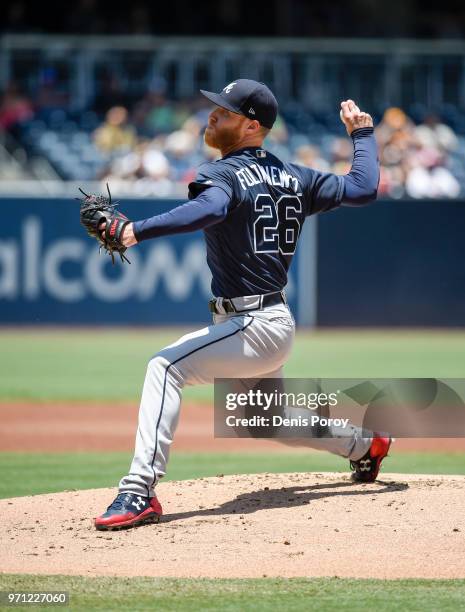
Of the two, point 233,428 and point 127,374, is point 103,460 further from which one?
point 127,374

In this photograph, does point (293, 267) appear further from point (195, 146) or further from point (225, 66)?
point (225, 66)

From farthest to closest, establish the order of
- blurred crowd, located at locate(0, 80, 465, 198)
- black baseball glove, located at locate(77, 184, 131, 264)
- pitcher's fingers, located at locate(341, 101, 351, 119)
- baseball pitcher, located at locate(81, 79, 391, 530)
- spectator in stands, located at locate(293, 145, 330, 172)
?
1. blurred crowd, located at locate(0, 80, 465, 198)
2. spectator in stands, located at locate(293, 145, 330, 172)
3. pitcher's fingers, located at locate(341, 101, 351, 119)
4. baseball pitcher, located at locate(81, 79, 391, 530)
5. black baseball glove, located at locate(77, 184, 131, 264)

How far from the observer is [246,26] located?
21.0 m

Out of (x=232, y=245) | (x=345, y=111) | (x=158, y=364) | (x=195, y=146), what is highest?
(x=195, y=146)

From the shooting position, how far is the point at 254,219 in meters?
4.91

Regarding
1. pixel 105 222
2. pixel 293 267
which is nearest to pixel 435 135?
pixel 293 267

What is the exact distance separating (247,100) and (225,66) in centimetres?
1331

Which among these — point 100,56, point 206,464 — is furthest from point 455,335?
point 206,464

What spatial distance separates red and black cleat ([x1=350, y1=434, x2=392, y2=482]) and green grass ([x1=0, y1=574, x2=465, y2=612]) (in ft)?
4.92

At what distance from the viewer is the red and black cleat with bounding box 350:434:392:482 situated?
221 inches

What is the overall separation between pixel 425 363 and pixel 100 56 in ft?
28.1

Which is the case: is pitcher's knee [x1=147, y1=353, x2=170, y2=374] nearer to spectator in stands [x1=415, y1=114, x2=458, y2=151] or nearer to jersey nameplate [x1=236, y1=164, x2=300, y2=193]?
jersey nameplate [x1=236, y1=164, x2=300, y2=193]

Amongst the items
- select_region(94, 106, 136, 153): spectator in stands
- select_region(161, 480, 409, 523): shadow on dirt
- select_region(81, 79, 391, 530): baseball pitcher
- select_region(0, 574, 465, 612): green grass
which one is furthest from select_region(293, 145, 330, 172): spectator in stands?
select_region(0, 574, 465, 612): green grass

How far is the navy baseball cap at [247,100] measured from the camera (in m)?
5.01
